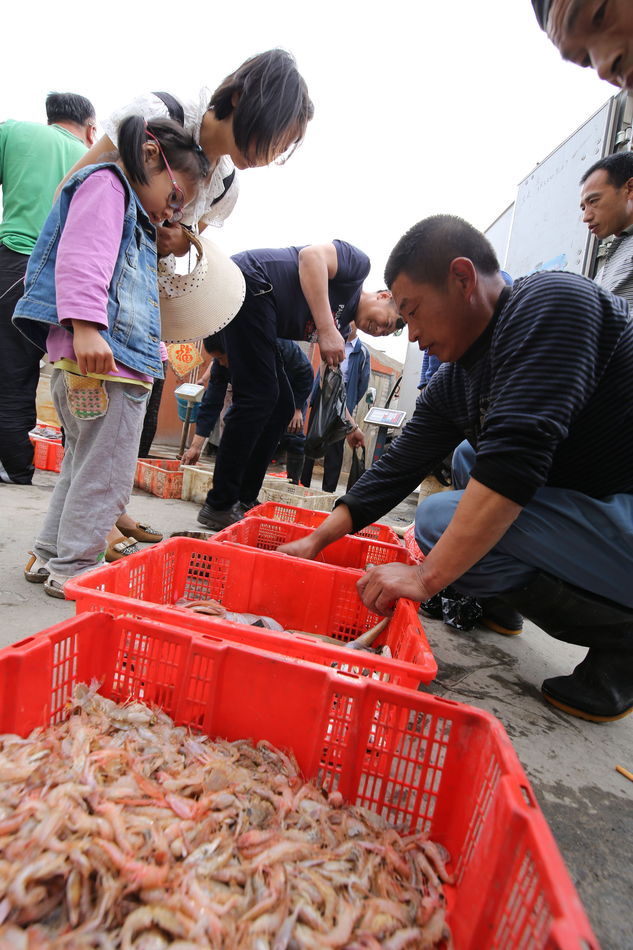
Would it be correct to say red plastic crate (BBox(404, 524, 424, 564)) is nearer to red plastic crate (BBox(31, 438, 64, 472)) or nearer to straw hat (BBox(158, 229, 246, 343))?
straw hat (BBox(158, 229, 246, 343))

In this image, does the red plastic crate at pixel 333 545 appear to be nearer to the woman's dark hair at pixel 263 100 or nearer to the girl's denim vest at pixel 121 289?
the girl's denim vest at pixel 121 289

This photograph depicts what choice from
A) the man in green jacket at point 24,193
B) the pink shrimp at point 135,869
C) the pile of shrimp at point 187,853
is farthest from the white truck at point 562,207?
the pink shrimp at point 135,869

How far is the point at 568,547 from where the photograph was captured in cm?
148

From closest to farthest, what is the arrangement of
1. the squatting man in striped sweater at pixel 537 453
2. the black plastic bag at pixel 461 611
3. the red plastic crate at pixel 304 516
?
the squatting man in striped sweater at pixel 537 453 < the black plastic bag at pixel 461 611 < the red plastic crate at pixel 304 516

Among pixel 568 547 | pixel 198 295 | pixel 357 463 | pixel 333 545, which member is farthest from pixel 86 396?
pixel 357 463

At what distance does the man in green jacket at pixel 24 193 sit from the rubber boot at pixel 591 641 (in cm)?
315

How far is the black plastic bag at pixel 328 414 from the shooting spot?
3.27 meters

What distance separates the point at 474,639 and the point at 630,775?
880 mm

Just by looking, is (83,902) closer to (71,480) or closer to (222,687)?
(222,687)

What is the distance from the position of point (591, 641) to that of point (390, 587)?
2.54 ft

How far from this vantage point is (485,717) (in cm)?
86

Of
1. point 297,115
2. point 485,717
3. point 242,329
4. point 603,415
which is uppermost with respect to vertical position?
point 297,115

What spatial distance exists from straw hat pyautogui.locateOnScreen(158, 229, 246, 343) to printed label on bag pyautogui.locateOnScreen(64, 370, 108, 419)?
2.29 ft

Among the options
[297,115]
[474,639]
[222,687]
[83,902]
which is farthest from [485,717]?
[297,115]
